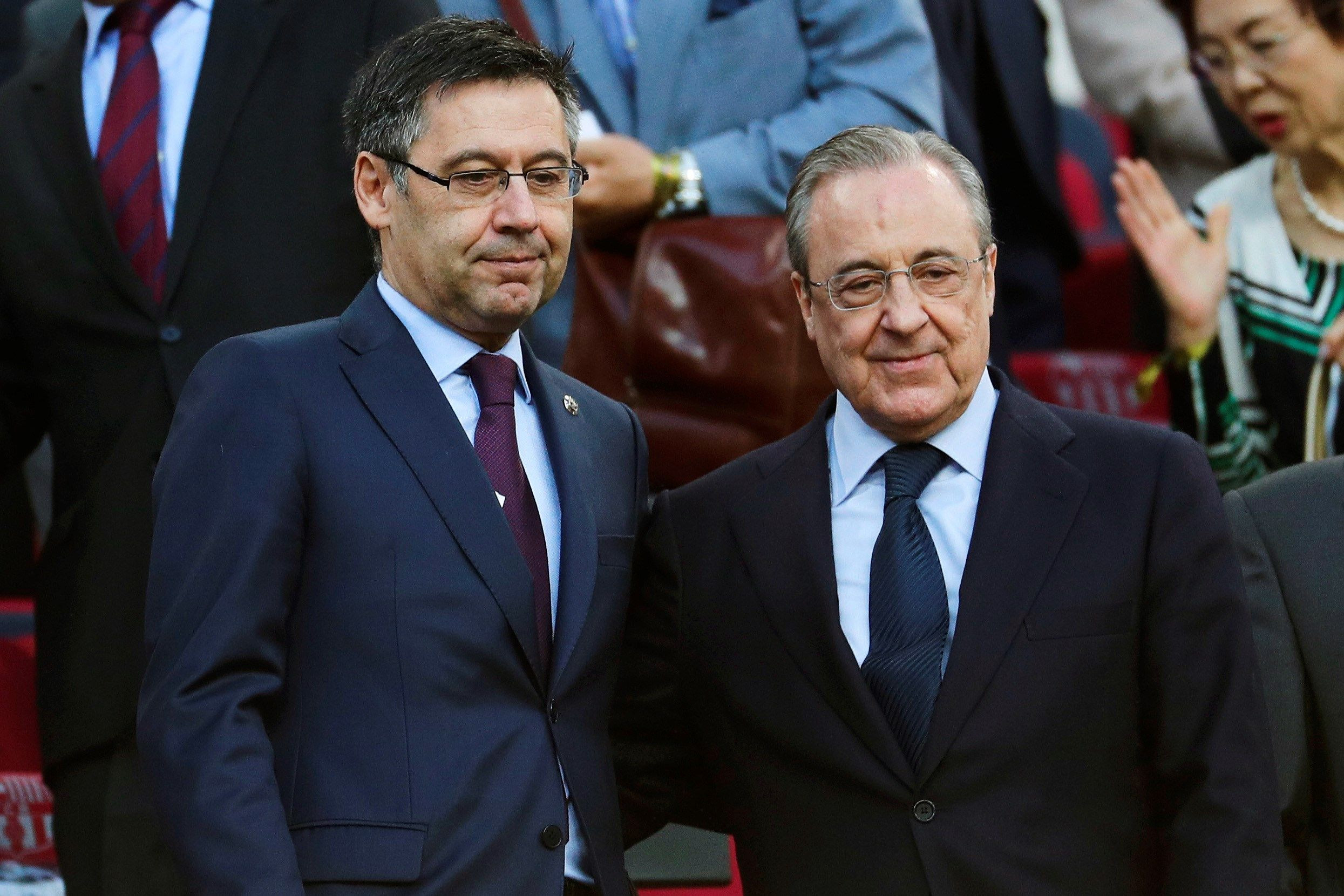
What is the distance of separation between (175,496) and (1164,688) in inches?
53.1

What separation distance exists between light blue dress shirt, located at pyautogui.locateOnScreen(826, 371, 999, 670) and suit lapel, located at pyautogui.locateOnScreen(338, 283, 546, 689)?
49 cm

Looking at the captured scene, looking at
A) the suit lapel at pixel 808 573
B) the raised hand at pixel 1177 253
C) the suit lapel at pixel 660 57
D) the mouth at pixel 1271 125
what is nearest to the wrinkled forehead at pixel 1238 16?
the mouth at pixel 1271 125

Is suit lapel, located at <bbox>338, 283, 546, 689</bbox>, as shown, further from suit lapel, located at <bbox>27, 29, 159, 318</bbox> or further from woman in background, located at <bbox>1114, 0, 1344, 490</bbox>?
woman in background, located at <bbox>1114, 0, 1344, 490</bbox>

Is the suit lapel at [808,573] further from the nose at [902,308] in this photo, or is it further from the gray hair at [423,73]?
the gray hair at [423,73]

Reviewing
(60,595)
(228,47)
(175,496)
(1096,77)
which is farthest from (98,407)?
(1096,77)

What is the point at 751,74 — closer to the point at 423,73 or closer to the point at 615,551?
the point at 423,73

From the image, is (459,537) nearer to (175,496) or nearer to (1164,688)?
(175,496)

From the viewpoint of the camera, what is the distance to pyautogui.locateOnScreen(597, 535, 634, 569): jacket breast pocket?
101 inches

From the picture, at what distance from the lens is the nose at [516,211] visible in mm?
2484

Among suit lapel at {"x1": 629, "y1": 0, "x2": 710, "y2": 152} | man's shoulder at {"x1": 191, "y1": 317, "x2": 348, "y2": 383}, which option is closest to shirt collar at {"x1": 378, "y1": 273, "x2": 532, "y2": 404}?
man's shoulder at {"x1": 191, "y1": 317, "x2": 348, "y2": 383}

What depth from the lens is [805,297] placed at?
2781mm

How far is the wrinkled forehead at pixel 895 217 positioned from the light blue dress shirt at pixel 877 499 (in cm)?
23

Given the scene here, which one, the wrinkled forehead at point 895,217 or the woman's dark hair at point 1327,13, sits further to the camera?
the woman's dark hair at point 1327,13

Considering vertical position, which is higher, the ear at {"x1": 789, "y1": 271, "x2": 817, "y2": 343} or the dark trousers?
the ear at {"x1": 789, "y1": 271, "x2": 817, "y2": 343}
